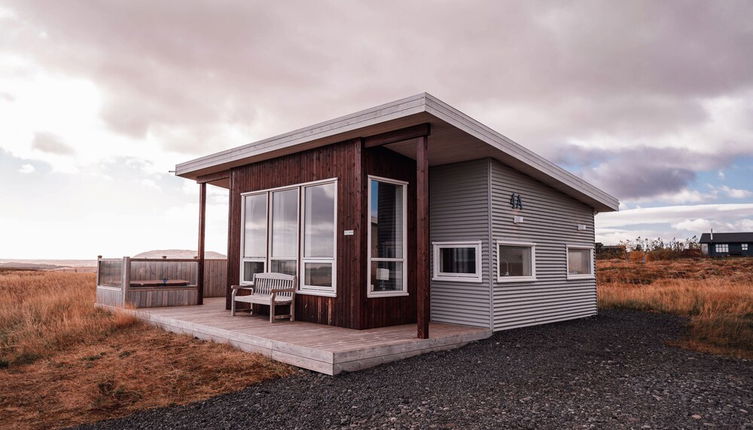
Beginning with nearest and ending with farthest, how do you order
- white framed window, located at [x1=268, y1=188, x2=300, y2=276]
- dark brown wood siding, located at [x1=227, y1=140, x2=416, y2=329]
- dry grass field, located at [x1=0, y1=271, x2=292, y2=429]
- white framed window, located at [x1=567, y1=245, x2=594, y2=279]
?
dry grass field, located at [x1=0, y1=271, x2=292, y2=429], dark brown wood siding, located at [x1=227, y1=140, x2=416, y2=329], white framed window, located at [x1=268, y1=188, x2=300, y2=276], white framed window, located at [x1=567, y1=245, x2=594, y2=279]

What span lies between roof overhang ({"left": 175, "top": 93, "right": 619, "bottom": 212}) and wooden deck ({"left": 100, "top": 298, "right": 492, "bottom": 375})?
302cm

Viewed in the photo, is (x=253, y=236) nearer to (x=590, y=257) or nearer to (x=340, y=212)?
(x=340, y=212)

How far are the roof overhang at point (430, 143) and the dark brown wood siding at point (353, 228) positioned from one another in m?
0.23

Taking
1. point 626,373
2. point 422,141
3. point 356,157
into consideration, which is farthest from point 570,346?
point 356,157

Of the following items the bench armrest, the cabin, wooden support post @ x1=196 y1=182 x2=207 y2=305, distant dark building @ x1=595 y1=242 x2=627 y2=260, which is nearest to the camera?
the cabin

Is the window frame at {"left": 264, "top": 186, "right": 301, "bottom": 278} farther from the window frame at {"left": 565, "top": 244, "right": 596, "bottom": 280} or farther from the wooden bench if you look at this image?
the window frame at {"left": 565, "top": 244, "right": 596, "bottom": 280}

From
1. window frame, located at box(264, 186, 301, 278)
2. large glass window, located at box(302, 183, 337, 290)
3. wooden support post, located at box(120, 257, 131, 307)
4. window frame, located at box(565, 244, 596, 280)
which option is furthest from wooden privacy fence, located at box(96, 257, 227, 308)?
window frame, located at box(565, 244, 596, 280)

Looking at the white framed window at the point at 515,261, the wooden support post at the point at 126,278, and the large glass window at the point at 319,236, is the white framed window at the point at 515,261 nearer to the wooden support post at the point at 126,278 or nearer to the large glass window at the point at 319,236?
the large glass window at the point at 319,236

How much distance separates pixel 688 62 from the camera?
1034cm

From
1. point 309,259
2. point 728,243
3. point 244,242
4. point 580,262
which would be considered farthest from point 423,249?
point 728,243

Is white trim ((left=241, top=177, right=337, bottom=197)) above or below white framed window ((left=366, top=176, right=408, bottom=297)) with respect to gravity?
above

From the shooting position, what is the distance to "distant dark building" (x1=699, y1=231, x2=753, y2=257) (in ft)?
162

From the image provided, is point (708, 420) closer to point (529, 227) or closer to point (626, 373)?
point (626, 373)

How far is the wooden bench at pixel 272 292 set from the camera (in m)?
8.07
